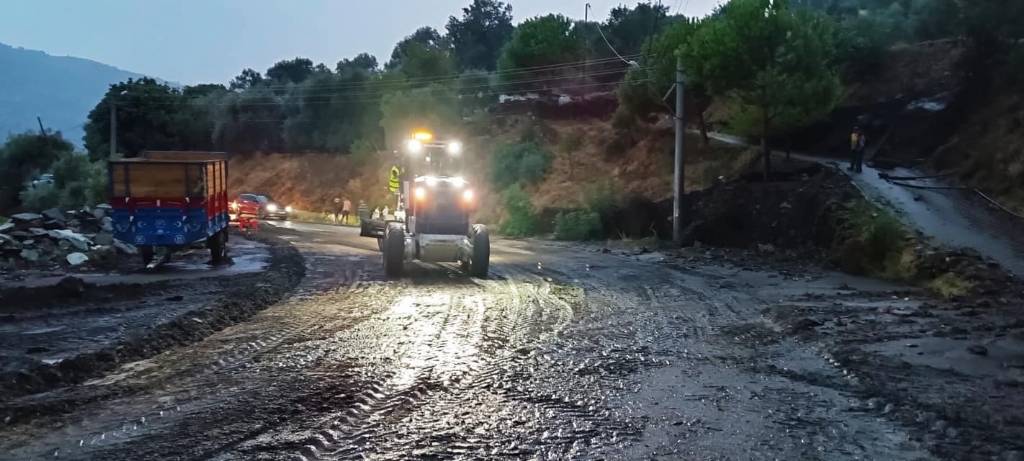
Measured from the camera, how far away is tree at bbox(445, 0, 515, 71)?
355 feet

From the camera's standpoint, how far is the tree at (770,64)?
29922mm

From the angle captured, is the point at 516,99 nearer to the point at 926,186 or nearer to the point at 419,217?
the point at 926,186

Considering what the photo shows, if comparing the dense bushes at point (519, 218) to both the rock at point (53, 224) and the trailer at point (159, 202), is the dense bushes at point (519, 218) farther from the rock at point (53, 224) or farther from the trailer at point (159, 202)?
the trailer at point (159, 202)

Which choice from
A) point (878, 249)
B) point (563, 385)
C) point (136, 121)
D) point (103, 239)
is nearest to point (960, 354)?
point (563, 385)

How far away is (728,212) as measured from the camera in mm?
29391

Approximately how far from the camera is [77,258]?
886 inches

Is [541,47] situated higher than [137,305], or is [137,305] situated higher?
[541,47]

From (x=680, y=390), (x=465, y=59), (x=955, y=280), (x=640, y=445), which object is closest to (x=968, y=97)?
(x=955, y=280)

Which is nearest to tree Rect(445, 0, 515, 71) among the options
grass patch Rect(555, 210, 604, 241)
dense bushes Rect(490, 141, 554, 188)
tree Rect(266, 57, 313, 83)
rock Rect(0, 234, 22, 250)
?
tree Rect(266, 57, 313, 83)

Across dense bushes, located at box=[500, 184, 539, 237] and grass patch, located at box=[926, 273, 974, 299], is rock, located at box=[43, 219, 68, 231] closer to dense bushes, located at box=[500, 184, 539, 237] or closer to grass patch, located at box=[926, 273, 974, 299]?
dense bushes, located at box=[500, 184, 539, 237]

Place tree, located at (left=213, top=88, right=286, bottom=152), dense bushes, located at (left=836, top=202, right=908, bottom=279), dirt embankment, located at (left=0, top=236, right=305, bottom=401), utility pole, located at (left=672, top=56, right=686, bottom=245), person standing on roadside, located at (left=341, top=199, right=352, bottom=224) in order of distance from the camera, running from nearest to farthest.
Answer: dirt embankment, located at (left=0, top=236, right=305, bottom=401) < dense bushes, located at (left=836, top=202, right=908, bottom=279) < utility pole, located at (left=672, top=56, right=686, bottom=245) < person standing on roadside, located at (left=341, top=199, right=352, bottom=224) < tree, located at (left=213, top=88, right=286, bottom=152)

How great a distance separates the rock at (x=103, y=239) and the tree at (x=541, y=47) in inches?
1739

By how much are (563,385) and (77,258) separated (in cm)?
1726

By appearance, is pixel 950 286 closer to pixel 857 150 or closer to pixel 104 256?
pixel 857 150
